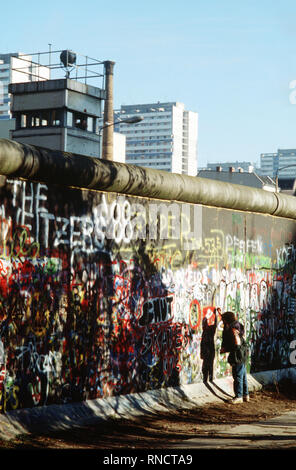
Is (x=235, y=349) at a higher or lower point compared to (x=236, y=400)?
higher

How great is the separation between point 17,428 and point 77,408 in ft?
4.29

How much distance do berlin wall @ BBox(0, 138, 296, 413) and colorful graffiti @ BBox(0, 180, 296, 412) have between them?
0.06ft

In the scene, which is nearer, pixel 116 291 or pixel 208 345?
pixel 116 291

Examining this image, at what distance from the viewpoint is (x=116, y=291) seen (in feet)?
35.1

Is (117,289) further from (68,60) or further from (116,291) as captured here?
(68,60)

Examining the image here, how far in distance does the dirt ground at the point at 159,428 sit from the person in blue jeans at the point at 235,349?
31 cm

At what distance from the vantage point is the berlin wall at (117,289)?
8969 millimetres

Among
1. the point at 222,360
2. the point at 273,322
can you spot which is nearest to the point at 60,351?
the point at 222,360

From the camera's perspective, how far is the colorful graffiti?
897cm

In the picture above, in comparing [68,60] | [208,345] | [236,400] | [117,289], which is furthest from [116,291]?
[68,60]

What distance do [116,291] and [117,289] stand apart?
0.11 ft

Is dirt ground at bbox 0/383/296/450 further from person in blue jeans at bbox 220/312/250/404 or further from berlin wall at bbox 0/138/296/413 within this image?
berlin wall at bbox 0/138/296/413

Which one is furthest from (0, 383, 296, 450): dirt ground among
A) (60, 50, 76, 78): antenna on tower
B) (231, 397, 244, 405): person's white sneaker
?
(60, 50, 76, 78): antenna on tower
